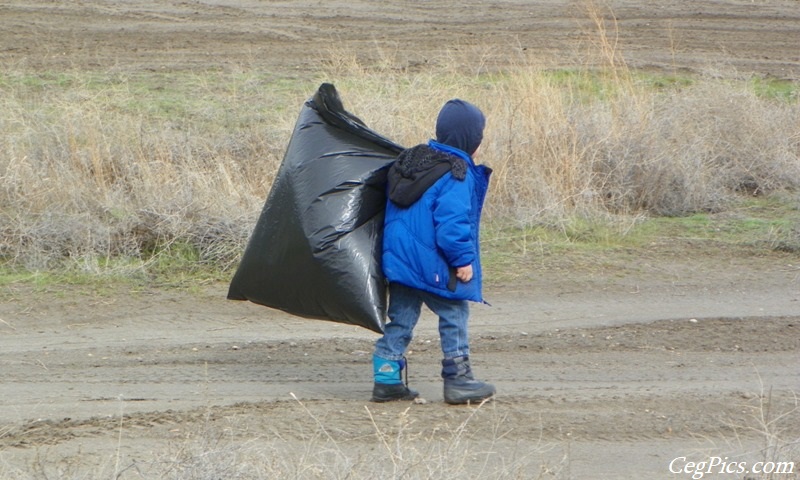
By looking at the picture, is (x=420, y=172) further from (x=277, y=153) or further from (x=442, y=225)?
(x=277, y=153)

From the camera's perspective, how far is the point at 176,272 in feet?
25.5

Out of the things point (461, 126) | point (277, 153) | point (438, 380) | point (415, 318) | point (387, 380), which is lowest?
point (438, 380)

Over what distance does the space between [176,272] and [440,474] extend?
4.40 meters

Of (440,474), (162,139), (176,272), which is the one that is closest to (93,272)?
(176,272)

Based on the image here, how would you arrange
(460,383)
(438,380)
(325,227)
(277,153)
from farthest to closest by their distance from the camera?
(277,153) → (438,380) → (460,383) → (325,227)

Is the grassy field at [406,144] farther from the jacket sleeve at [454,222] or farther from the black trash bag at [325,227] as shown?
the jacket sleeve at [454,222]

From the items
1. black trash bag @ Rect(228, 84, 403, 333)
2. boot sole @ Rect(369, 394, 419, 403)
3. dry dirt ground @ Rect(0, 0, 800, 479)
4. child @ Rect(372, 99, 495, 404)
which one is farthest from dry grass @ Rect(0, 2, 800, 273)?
child @ Rect(372, 99, 495, 404)

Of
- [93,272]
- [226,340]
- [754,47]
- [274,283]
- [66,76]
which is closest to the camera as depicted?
[274,283]

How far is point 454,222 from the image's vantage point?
4.83 meters

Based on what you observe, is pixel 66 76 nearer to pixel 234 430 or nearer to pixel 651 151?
pixel 651 151

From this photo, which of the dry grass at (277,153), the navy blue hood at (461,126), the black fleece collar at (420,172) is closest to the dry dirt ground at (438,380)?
the dry grass at (277,153)

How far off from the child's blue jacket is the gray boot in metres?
0.37

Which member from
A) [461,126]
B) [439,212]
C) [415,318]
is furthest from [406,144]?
[439,212]

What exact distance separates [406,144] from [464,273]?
4647 millimetres
